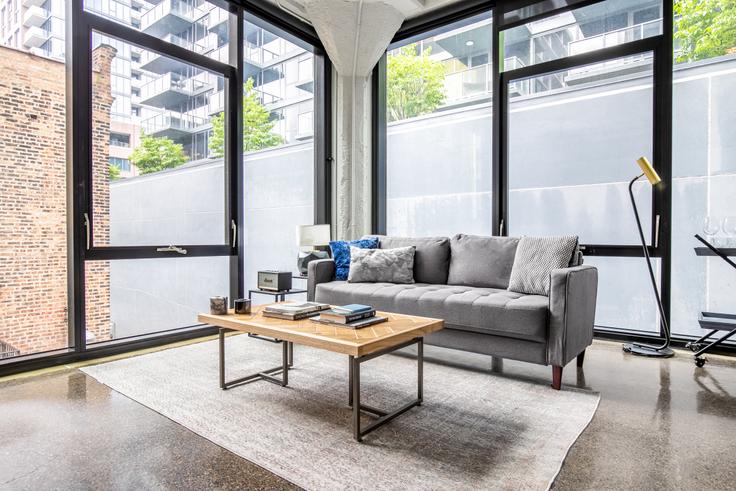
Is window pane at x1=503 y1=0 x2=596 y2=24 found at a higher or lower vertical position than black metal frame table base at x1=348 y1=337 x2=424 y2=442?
higher

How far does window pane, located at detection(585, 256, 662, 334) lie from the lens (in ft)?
11.8

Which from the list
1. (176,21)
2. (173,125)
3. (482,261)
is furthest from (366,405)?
(176,21)

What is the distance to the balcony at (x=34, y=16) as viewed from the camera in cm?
296

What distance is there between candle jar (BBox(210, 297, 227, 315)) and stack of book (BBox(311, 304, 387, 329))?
0.57 metres

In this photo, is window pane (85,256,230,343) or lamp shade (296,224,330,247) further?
lamp shade (296,224,330,247)

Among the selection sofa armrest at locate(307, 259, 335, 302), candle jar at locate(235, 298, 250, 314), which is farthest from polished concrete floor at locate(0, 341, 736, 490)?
sofa armrest at locate(307, 259, 335, 302)

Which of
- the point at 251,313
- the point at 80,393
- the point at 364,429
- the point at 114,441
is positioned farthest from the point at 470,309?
the point at 80,393

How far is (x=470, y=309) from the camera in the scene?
2.75 metres

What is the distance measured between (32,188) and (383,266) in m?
2.56

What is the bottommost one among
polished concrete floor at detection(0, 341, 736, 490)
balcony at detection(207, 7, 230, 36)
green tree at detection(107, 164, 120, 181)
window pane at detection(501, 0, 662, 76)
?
polished concrete floor at detection(0, 341, 736, 490)

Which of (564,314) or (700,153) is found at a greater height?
(700,153)

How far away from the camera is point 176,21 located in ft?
12.2

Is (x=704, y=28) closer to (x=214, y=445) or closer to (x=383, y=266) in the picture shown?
(x=383, y=266)

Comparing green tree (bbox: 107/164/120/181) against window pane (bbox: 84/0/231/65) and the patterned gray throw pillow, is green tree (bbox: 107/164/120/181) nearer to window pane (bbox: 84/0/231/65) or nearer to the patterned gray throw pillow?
window pane (bbox: 84/0/231/65)
